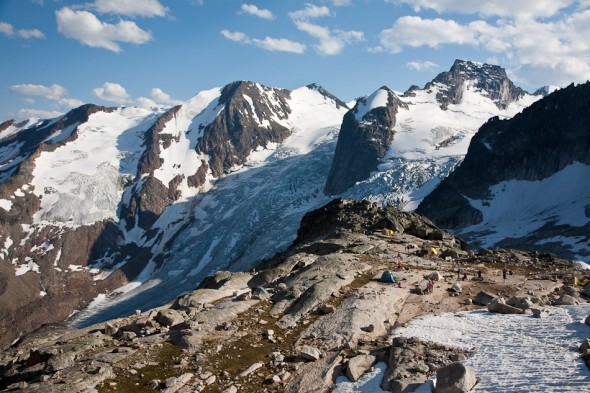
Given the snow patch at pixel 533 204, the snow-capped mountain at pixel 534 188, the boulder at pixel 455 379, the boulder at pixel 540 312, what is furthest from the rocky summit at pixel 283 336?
the snow-capped mountain at pixel 534 188

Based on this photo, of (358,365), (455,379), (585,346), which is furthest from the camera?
(358,365)

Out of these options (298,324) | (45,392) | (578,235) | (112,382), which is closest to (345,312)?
(298,324)

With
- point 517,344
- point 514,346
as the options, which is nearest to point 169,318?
point 514,346

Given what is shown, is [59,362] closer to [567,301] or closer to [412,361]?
[412,361]

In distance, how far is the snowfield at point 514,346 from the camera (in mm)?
16359

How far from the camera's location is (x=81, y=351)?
20141 millimetres

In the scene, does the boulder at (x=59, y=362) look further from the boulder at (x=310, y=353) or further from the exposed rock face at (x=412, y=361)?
the exposed rock face at (x=412, y=361)

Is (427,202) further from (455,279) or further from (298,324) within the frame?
(298,324)

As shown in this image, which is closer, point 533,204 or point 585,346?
point 585,346

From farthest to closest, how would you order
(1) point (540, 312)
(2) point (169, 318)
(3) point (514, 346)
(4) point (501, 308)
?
(4) point (501, 308)
(2) point (169, 318)
(1) point (540, 312)
(3) point (514, 346)

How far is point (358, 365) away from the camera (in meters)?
19.0

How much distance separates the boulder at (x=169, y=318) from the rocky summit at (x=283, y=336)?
0.24 feet

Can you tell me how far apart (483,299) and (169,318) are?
17652 mm

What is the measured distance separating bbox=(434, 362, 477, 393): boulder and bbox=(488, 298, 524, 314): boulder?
907 centimetres
